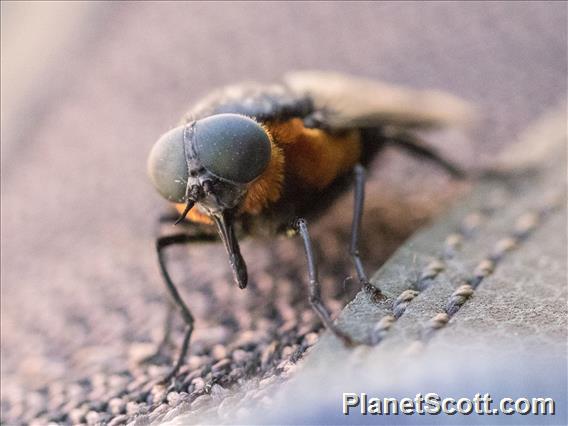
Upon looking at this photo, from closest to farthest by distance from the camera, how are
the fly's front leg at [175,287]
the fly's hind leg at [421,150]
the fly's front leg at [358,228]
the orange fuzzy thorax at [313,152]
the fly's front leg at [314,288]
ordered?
the fly's front leg at [314,288]
the fly's front leg at [358,228]
the fly's front leg at [175,287]
the orange fuzzy thorax at [313,152]
the fly's hind leg at [421,150]

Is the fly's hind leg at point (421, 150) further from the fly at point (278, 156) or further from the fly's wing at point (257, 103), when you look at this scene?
the fly's wing at point (257, 103)

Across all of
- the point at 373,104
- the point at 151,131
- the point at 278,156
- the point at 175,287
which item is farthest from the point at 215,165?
the point at 151,131

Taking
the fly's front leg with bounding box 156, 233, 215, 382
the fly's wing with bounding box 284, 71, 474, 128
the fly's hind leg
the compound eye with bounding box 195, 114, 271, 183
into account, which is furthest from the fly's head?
the fly's hind leg

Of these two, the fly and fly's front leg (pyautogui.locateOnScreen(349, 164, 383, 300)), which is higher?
the fly

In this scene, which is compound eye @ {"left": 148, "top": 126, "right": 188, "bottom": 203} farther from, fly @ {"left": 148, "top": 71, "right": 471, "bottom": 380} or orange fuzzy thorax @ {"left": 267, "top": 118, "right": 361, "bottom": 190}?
orange fuzzy thorax @ {"left": 267, "top": 118, "right": 361, "bottom": 190}

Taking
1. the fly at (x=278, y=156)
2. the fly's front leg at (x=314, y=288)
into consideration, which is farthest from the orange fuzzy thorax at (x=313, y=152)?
the fly's front leg at (x=314, y=288)

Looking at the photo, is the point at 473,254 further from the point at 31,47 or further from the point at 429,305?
the point at 31,47
